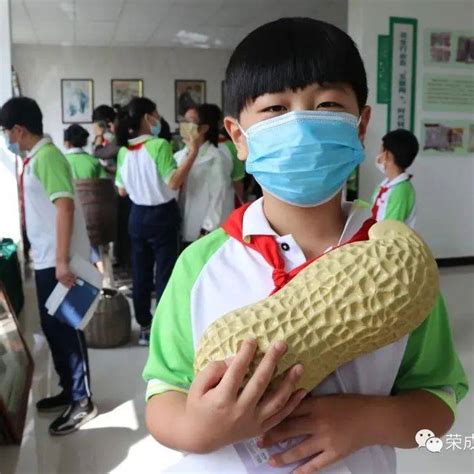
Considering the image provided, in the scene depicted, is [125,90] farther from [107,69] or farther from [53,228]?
[53,228]

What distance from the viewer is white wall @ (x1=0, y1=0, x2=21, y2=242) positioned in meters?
4.10

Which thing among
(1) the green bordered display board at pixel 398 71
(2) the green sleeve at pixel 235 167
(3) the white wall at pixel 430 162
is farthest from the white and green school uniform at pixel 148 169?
(1) the green bordered display board at pixel 398 71

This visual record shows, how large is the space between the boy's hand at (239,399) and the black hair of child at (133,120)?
9.65 feet

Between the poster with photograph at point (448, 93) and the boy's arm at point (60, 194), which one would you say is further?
the poster with photograph at point (448, 93)

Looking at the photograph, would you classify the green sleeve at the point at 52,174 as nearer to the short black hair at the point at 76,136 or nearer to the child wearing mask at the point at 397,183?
the child wearing mask at the point at 397,183

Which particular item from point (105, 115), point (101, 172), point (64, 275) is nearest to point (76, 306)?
point (64, 275)

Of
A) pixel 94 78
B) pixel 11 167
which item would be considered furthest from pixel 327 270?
pixel 94 78

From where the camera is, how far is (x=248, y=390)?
613mm

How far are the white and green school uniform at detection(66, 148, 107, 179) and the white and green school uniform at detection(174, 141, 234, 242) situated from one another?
1.22 metres

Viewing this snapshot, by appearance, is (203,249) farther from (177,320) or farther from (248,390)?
(248,390)

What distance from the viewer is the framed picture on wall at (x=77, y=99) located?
25.2 feet

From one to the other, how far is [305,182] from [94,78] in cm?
754

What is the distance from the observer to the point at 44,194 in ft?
8.02

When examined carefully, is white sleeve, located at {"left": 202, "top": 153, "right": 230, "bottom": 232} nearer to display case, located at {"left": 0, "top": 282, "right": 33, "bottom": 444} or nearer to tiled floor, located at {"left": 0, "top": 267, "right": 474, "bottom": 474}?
tiled floor, located at {"left": 0, "top": 267, "right": 474, "bottom": 474}
